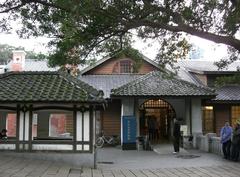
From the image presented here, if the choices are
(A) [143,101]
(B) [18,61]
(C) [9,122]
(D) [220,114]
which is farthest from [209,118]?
(B) [18,61]

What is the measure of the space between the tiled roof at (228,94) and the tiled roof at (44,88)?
12.2 meters

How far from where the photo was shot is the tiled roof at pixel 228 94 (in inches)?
1121

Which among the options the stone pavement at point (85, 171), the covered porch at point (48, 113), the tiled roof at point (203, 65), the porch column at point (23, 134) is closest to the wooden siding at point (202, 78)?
the tiled roof at point (203, 65)

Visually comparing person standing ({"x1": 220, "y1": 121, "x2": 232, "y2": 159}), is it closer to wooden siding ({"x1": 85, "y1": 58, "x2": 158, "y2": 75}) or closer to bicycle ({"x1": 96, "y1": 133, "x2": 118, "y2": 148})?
bicycle ({"x1": 96, "y1": 133, "x2": 118, "y2": 148})

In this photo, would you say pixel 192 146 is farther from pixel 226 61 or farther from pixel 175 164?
pixel 226 61

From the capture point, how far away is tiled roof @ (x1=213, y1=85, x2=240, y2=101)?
2847cm

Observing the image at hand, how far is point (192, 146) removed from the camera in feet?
82.7

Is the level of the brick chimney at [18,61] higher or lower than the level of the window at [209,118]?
higher

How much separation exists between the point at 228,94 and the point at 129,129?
843 cm

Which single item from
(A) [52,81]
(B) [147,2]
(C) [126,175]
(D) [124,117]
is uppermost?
(B) [147,2]

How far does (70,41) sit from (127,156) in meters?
10.4

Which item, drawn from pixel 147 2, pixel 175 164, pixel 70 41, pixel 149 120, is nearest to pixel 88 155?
pixel 175 164

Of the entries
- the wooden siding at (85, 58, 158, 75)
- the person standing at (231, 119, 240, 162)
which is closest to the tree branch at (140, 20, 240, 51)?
the person standing at (231, 119, 240, 162)

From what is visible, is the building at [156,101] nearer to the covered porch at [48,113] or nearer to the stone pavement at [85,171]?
the covered porch at [48,113]
